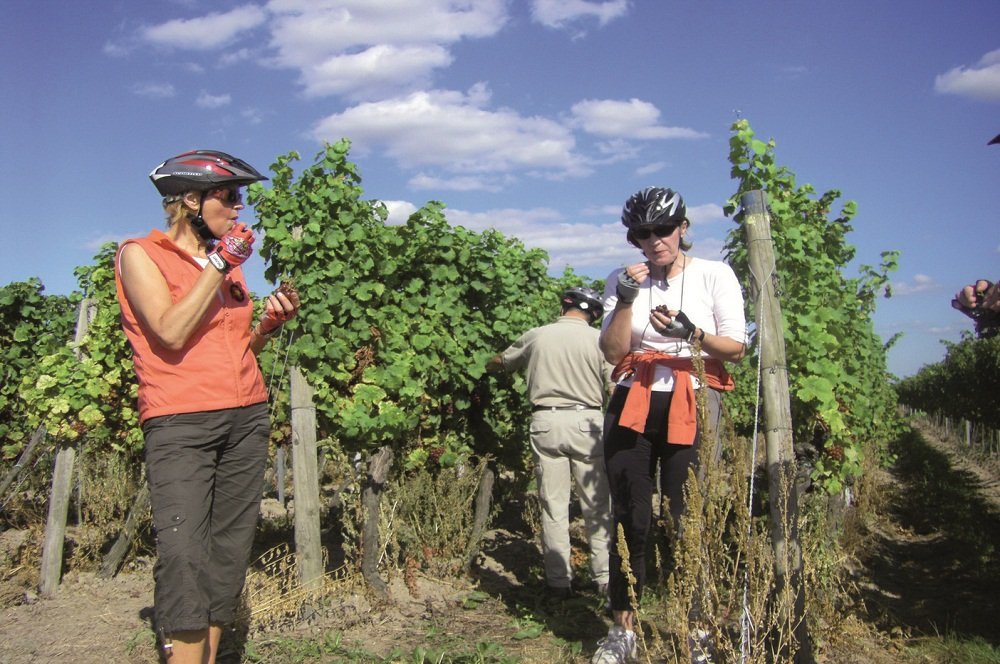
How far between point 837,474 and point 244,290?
4.07 meters

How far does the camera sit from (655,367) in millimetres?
2867

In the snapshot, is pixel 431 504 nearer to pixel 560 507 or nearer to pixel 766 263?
pixel 560 507

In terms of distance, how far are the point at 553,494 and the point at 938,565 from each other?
3.42 meters

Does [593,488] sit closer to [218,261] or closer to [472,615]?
[472,615]

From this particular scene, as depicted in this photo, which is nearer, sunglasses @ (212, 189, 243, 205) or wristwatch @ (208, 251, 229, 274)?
wristwatch @ (208, 251, 229, 274)

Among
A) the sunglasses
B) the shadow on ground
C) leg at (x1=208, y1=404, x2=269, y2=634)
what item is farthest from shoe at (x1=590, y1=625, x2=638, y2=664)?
the sunglasses

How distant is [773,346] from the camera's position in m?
2.87

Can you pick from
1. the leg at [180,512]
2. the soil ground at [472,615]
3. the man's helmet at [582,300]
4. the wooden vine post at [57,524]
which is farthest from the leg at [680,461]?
the wooden vine post at [57,524]

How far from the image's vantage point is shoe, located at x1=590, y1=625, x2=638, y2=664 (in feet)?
9.52

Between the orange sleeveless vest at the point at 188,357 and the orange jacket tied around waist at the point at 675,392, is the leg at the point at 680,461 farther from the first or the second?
the orange sleeveless vest at the point at 188,357

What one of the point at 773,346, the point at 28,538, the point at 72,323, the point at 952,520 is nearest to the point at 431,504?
the point at 28,538

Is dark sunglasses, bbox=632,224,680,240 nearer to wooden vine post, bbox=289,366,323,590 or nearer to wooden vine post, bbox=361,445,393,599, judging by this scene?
wooden vine post, bbox=289,366,323,590

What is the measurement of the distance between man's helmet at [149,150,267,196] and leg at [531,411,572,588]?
2.64m

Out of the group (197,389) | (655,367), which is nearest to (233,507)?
(197,389)
